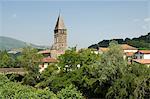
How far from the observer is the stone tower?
60344 millimetres

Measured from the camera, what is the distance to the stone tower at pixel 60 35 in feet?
198

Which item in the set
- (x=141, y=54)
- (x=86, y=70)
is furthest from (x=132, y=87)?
(x=141, y=54)

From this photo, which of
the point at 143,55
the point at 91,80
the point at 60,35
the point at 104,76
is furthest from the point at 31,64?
the point at 60,35

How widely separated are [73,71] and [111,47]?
5167mm

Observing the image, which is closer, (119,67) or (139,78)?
(139,78)

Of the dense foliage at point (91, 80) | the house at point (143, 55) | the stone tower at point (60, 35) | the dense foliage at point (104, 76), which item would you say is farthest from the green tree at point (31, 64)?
the stone tower at point (60, 35)

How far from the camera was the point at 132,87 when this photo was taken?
21.9 m

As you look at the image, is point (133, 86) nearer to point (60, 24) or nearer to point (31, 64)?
point (31, 64)

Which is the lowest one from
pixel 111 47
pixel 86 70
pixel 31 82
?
pixel 31 82

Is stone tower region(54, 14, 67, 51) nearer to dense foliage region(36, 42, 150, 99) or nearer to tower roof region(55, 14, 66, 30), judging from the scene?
tower roof region(55, 14, 66, 30)

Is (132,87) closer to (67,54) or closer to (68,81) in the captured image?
(68,81)

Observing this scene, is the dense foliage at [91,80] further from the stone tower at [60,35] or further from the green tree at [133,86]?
the stone tower at [60,35]

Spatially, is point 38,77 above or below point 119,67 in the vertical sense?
below

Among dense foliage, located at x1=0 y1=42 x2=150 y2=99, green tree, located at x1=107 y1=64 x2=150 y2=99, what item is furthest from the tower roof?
green tree, located at x1=107 y1=64 x2=150 y2=99
